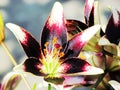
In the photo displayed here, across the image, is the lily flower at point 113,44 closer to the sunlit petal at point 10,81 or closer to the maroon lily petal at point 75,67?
the maroon lily petal at point 75,67

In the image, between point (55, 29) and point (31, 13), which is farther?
point (31, 13)

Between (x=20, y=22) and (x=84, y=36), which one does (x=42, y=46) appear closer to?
(x=84, y=36)

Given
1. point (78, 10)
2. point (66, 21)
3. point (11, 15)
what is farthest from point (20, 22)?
point (66, 21)

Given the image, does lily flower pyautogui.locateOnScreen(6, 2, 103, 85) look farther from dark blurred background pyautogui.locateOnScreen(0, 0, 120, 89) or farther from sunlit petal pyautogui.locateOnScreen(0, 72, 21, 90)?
dark blurred background pyautogui.locateOnScreen(0, 0, 120, 89)

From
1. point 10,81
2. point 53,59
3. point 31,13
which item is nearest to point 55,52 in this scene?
point 53,59

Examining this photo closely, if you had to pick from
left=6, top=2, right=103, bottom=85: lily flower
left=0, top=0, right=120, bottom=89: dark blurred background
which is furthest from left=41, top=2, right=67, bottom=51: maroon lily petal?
left=0, top=0, right=120, bottom=89: dark blurred background

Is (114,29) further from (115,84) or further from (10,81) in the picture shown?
(10,81)

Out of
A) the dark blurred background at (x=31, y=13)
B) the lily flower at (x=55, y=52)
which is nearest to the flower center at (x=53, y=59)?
the lily flower at (x=55, y=52)
